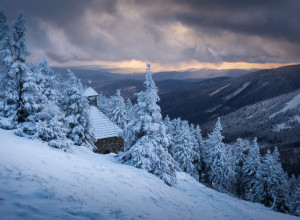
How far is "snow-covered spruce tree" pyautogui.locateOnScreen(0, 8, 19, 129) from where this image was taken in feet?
43.6

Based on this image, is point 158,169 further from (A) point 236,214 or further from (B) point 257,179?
(B) point 257,179

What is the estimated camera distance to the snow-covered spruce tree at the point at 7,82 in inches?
523

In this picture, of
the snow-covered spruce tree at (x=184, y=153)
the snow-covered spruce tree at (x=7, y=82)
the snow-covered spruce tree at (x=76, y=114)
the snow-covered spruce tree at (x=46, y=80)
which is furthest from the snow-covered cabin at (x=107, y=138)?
the snow-covered spruce tree at (x=184, y=153)

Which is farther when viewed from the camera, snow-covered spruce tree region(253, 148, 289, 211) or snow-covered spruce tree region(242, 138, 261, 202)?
snow-covered spruce tree region(242, 138, 261, 202)

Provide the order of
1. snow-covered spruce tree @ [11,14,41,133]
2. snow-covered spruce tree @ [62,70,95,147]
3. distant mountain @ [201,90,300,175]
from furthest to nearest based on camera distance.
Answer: distant mountain @ [201,90,300,175] < snow-covered spruce tree @ [62,70,95,147] < snow-covered spruce tree @ [11,14,41,133]

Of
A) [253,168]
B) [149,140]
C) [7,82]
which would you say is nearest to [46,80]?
[7,82]

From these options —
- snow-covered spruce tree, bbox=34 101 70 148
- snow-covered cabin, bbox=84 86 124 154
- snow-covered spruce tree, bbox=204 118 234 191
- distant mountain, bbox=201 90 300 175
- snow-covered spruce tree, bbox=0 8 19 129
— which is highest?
snow-covered spruce tree, bbox=0 8 19 129

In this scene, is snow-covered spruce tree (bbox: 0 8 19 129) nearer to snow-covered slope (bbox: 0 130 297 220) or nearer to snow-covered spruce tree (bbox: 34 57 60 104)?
snow-covered spruce tree (bbox: 34 57 60 104)

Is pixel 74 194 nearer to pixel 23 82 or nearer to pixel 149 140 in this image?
pixel 149 140

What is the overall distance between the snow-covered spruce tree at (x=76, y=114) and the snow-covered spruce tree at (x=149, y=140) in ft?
21.7

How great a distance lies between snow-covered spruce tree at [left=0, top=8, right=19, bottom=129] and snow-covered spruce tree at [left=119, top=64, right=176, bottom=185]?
954cm

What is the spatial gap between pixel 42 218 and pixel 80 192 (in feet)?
6.79

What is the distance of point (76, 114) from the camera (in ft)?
59.4

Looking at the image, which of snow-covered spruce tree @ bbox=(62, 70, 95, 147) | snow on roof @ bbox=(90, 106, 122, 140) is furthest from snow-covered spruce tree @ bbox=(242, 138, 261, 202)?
snow-covered spruce tree @ bbox=(62, 70, 95, 147)
